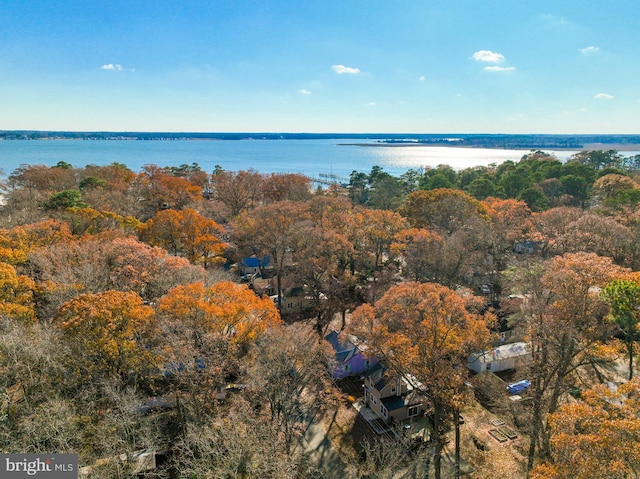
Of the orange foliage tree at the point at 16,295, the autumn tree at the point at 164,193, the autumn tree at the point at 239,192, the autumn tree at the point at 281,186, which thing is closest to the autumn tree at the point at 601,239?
the autumn tree at the point at 281,186

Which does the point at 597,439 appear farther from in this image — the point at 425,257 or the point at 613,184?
the point at 613,184

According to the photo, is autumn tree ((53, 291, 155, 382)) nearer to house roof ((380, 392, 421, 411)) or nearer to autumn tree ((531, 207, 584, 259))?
house roof ((380, 392, 421, 411))

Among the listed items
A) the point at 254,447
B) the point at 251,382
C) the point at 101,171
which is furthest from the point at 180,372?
the point at 101,171

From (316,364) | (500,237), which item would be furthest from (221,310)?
(500,237)

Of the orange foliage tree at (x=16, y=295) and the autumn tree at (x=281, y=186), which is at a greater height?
the autumn tree at (x=281, y=186)

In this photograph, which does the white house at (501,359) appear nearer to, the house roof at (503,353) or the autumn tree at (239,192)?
the house roof at (503,353)

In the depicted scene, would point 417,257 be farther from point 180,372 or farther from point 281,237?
point 180,372
